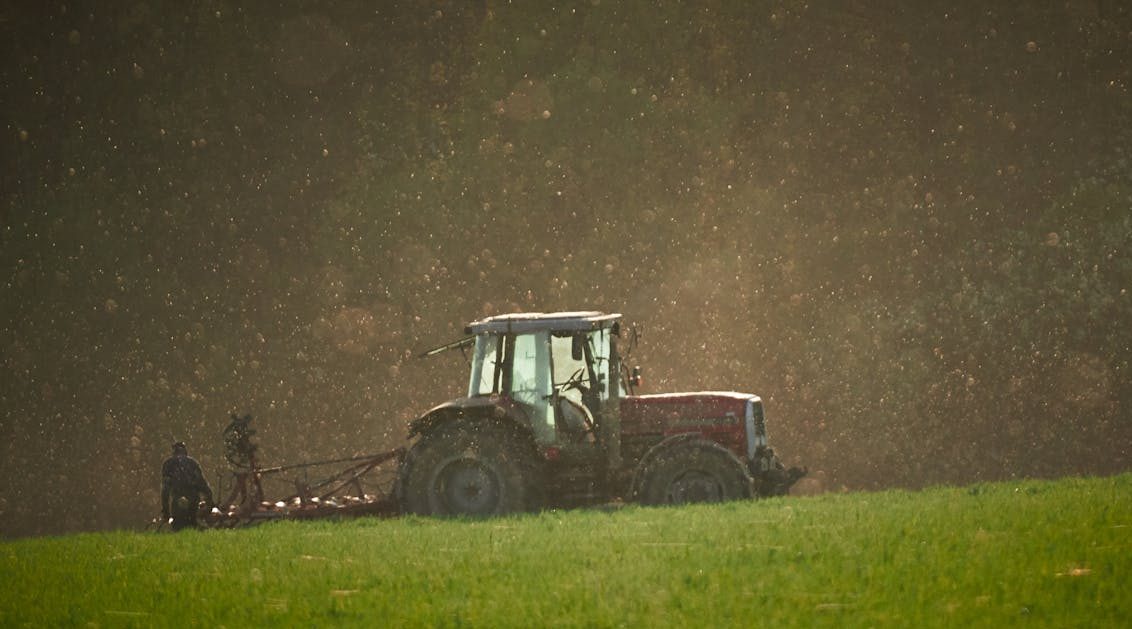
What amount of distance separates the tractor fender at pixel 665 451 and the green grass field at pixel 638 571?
2.40 feet

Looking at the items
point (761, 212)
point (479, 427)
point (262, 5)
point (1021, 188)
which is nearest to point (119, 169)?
point (262, 5)

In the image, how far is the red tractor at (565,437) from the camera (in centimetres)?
1830

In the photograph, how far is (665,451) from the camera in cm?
1836

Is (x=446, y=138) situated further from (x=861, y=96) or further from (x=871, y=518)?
(x=871, y=518)

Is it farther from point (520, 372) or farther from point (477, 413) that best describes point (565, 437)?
point (477, 413)

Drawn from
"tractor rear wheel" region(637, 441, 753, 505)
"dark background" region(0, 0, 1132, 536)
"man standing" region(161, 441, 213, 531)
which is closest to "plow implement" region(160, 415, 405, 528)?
"man standing" region(161, 441, 213, 531)

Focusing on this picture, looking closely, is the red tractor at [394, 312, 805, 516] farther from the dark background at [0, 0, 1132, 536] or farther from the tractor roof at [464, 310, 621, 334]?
the dark background at [0, 0, 1132, 536]

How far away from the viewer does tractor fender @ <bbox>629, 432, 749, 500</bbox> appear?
59.6 ft

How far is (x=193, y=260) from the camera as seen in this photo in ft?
171

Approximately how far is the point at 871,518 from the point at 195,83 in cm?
4762

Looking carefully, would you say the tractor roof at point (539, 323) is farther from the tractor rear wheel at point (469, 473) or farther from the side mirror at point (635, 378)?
the tractor rear wheel at point (469, 473)

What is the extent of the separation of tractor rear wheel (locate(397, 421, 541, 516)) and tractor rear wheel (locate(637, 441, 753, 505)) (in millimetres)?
1335

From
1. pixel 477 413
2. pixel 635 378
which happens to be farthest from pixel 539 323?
pixel 635 378

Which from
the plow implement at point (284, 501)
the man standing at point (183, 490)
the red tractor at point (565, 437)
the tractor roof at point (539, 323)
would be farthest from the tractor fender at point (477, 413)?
the man standing at point (183, 490)
